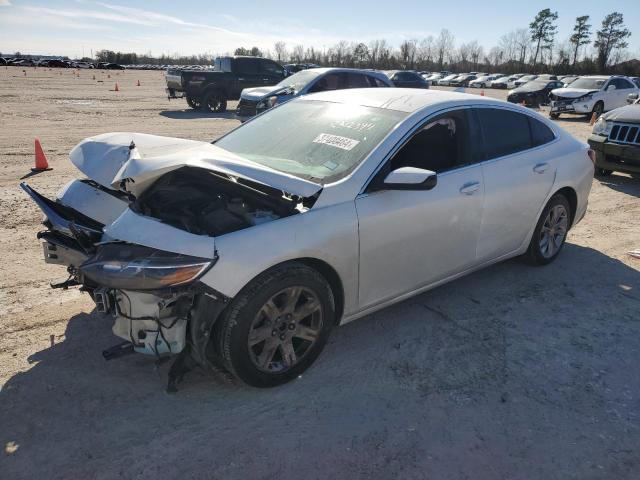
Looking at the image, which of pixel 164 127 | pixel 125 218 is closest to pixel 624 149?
pixel 125 218

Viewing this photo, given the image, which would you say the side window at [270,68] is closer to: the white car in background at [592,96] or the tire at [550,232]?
the white car in background at [592,96]

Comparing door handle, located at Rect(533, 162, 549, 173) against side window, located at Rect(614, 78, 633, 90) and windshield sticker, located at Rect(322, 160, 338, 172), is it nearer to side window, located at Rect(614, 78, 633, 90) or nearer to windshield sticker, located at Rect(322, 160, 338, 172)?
windshield sticker, located at Rect(322, 160, 338, 172)

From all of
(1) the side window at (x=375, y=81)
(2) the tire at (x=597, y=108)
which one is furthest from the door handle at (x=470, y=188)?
(2) the tire at (x=597, y=108)

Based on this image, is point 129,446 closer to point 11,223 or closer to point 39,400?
point 39,400

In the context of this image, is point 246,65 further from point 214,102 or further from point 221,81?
point 214,102

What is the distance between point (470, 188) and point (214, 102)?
55.7 ft

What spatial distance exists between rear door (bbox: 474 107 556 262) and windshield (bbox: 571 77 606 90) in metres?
17.5

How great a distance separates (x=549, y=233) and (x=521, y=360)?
2014 millimetres

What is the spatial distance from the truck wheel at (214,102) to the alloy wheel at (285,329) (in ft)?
57.0

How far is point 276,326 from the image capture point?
118 inches

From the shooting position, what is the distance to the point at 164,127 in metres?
14.1

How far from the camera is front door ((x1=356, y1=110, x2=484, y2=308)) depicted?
3322 millimetres

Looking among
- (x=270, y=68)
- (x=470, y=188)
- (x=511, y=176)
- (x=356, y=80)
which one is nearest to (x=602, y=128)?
(x=511, y=176)

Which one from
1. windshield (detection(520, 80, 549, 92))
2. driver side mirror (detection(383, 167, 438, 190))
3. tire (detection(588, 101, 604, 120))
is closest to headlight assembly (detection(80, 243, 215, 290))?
driver side mirror (detection(383, 167, 438, 190))
